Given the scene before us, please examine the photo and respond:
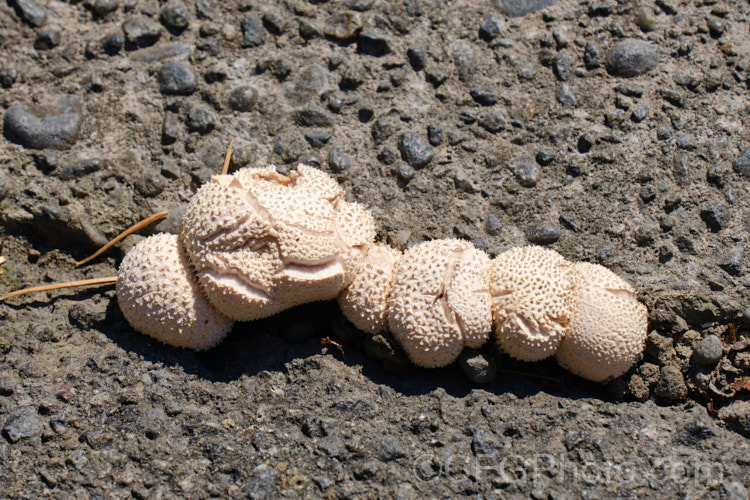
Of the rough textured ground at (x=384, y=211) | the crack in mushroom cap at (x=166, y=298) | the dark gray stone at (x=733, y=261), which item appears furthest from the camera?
the dark gray stone at (x=733, y=261)

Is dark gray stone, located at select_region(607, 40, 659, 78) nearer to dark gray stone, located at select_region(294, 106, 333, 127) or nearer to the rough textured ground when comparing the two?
the rough textured ground

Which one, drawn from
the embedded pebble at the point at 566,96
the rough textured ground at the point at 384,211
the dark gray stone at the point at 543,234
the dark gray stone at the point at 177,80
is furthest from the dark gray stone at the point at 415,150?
the dark gray stone at the point at 177,80

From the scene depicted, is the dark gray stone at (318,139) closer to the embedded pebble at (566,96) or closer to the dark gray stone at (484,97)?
the dark gray stone at (484,97)

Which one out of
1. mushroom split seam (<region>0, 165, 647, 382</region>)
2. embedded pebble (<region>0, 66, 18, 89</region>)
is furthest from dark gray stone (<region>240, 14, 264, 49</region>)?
embedded pebble (<region>0, 66, 18, 89</region>)

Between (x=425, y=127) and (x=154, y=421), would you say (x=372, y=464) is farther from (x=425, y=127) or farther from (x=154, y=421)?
(x=425, y=127)

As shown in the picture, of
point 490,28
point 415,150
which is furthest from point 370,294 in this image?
point 490,28

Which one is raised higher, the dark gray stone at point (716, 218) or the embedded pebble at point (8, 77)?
the dark gray stone at point (716, 218)

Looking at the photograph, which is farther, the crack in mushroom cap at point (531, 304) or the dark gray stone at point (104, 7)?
the dark gray stone at point (104, 7)
